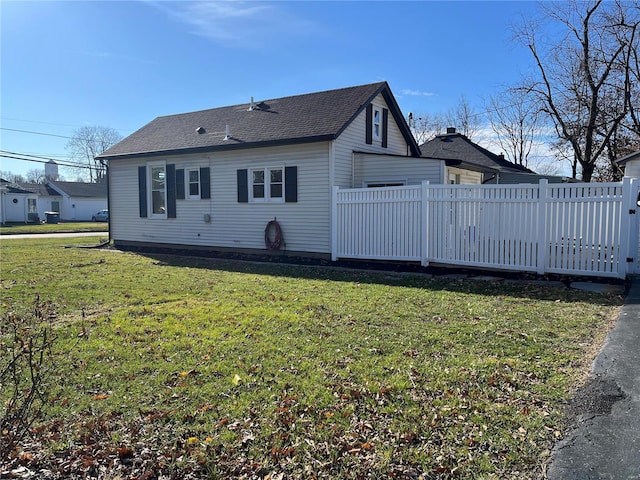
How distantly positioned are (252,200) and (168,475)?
→ 11551 mm

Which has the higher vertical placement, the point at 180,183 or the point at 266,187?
the point at 180,183

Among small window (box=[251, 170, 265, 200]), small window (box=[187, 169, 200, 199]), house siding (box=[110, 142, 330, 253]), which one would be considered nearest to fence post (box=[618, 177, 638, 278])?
house siding (box=[110, 142, 330, 253])

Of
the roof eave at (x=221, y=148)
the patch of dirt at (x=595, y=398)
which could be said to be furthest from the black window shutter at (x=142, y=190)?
the patch of dirt at (x=595, y=398)

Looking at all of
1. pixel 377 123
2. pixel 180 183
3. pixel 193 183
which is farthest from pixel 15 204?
pixel 377 123

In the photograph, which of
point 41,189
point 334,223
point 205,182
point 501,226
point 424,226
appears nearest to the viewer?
point 501,226

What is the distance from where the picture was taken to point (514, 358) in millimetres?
4398

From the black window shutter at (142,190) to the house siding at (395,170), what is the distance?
8.06m

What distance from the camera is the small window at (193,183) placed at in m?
15.1

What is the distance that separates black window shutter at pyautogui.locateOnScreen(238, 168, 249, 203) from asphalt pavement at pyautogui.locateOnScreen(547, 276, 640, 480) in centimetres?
1099

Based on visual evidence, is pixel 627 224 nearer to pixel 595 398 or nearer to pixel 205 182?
pixel 595 398

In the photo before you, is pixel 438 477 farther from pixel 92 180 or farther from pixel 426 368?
pixel 92 180

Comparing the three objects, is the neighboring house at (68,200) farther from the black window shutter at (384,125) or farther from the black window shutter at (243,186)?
the black window shutter at (384,125)

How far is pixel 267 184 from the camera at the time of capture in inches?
535

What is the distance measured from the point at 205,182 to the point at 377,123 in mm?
6037
